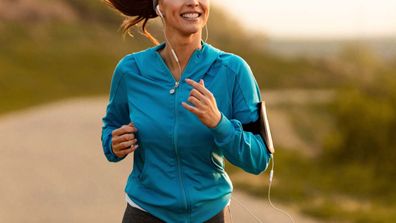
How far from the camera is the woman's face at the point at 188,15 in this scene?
2.85 metres

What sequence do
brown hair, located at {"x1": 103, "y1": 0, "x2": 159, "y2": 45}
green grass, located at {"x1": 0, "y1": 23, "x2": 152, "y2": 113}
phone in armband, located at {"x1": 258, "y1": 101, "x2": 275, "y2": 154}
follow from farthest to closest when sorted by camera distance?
green grass, located at {"x1": 0, "y1": 23, "x2": 152, "y2": 113}, brown hair, located at {"x1": 103, "y1": 0, "x2": 159, "y2": 45}, phone in armband, located at {"x1": 258, "y1": 101, "x2": 275, "y2": 154}

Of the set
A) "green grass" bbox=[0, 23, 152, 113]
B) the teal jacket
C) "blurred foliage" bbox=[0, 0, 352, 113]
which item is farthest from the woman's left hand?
"green grass" bbox=[0, 23, 152, 113]

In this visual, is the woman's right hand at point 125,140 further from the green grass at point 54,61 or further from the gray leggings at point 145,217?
the green grass at point 54,61

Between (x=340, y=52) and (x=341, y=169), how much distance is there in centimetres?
4641

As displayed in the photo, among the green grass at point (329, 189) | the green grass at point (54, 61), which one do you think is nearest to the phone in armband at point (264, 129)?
the green grass at point (329, 189)

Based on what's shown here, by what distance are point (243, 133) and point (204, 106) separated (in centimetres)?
20

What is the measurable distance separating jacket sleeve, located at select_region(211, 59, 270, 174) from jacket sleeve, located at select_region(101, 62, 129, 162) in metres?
0.43

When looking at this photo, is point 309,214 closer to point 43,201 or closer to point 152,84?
point 43,201

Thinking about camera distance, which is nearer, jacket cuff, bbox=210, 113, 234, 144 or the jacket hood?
jacket cuff, bbox=210, 113, 234, 144

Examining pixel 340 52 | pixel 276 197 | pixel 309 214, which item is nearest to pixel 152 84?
pixel 309 214

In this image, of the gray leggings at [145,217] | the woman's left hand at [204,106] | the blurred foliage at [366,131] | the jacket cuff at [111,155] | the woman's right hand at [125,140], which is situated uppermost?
the woman's left hand at [204,106]

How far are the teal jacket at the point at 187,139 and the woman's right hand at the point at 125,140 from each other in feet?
0.11

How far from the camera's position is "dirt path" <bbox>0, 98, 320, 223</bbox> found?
356 inches

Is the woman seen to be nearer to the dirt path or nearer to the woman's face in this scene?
the woman's face
